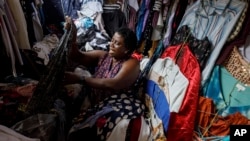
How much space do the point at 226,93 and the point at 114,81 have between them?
825 mm

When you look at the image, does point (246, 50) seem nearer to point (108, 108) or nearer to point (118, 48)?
point (118, 48)

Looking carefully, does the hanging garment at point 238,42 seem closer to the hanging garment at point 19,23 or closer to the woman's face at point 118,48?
the woman's face at point 118,48

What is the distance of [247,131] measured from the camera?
1.58 m

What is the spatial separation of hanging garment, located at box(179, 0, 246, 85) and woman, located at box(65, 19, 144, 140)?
571mm

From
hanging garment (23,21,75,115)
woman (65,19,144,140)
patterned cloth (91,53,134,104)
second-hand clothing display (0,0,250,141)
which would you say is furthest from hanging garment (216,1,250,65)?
hanging garment (23,21,75,115)

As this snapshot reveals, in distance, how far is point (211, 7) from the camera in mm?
2232

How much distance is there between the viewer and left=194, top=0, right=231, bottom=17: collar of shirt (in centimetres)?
210

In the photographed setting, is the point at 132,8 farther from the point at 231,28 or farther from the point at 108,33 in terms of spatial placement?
the point at 231,28

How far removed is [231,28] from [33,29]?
2.02m

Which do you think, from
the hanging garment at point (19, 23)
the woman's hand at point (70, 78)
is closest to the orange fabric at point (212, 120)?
the woman's hand at point (70, 78)

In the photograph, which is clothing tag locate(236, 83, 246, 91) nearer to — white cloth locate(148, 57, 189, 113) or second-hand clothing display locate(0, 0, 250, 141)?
second-hand clothing display locate(0, 0, 250, 141)

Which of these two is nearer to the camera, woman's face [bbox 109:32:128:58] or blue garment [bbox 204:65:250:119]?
blue garment [bbox 204:65:250:119]

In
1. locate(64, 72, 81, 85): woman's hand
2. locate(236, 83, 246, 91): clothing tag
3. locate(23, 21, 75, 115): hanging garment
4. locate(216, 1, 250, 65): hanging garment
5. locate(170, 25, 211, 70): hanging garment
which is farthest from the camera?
locate(170, 25, 211, 70): hanging garment

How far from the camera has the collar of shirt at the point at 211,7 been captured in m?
2.10
